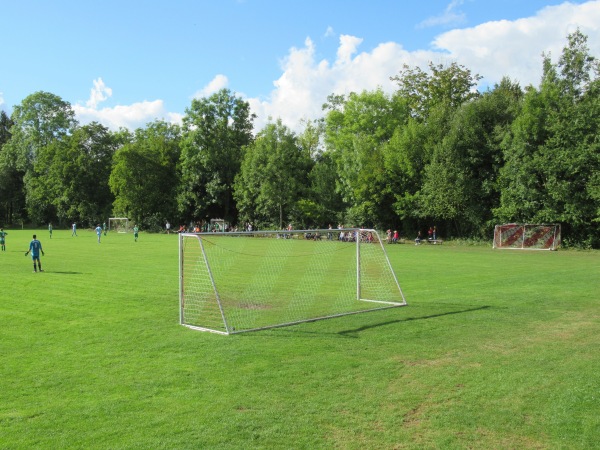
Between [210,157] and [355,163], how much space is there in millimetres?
21143

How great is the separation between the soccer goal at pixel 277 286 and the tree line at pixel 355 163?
1911 centimetres

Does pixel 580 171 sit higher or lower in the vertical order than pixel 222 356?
higher

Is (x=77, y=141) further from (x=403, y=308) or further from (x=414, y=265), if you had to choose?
(x=403, y=308)

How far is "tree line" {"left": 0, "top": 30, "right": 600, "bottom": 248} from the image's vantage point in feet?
124

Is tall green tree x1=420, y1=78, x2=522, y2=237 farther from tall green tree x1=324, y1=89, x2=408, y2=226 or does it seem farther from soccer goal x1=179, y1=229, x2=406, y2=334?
soccer goal x1=179, y1=229, x2=406, y2=334

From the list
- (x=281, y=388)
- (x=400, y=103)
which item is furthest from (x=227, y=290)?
(x=400, y=103)

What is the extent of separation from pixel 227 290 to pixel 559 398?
10.9 m

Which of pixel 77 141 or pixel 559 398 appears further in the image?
pixel 77 141

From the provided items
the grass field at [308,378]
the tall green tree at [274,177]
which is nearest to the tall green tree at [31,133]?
the tall green tree at [274,177]

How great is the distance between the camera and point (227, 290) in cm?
1591

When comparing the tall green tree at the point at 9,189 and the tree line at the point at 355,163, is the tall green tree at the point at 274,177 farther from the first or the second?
the tall green tree at the point at 9,189

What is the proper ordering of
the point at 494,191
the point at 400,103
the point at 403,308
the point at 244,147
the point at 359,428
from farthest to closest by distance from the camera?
the point at 244,147, the point at 400,103, the point at 494,191, the point at 403,308, the point at 359,428

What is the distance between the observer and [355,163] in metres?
51.8

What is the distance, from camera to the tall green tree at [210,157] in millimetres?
65125
